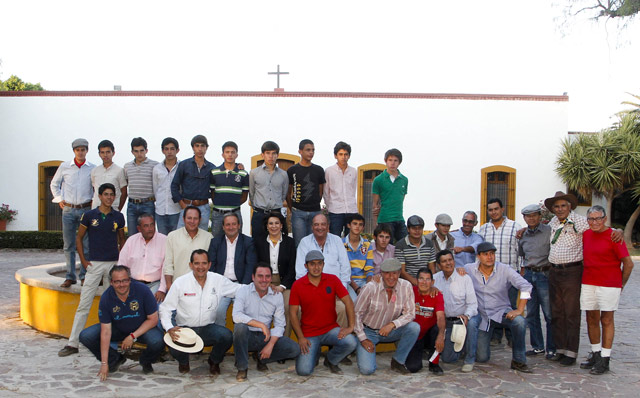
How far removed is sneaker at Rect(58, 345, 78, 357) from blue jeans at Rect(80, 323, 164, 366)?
86 cm

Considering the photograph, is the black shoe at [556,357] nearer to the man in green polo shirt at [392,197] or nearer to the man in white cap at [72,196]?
the man in green polo shirt at [392,197]

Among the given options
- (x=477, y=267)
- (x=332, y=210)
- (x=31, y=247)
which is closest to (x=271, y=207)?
(x=332, y=210)

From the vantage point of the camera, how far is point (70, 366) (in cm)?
583

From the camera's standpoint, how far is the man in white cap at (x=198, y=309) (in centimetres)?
562

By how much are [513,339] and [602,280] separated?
1021 millimetres

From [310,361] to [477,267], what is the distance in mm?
2055

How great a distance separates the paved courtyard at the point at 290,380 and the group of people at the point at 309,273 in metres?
0.15

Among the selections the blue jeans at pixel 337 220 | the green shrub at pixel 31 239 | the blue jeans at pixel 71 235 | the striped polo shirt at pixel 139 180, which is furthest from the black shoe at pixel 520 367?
the green shrub at pixel 31 239

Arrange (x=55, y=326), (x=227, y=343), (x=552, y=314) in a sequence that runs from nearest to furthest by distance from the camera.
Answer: (x=227, y=343) → (x=552, y=314) → (x=55, y=326)

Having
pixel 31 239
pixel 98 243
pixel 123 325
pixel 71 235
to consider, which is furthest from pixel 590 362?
pixel 31 239

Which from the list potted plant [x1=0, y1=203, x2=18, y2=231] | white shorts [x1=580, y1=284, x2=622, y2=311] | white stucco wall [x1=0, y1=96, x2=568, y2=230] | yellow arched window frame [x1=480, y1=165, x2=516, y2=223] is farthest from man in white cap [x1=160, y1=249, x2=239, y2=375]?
potted plant [x1=0, y1=203, x2=18, y2=231]

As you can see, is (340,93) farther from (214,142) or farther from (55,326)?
(55,326)

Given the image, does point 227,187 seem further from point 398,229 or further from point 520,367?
point 520,367

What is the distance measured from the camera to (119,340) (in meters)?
5.58
